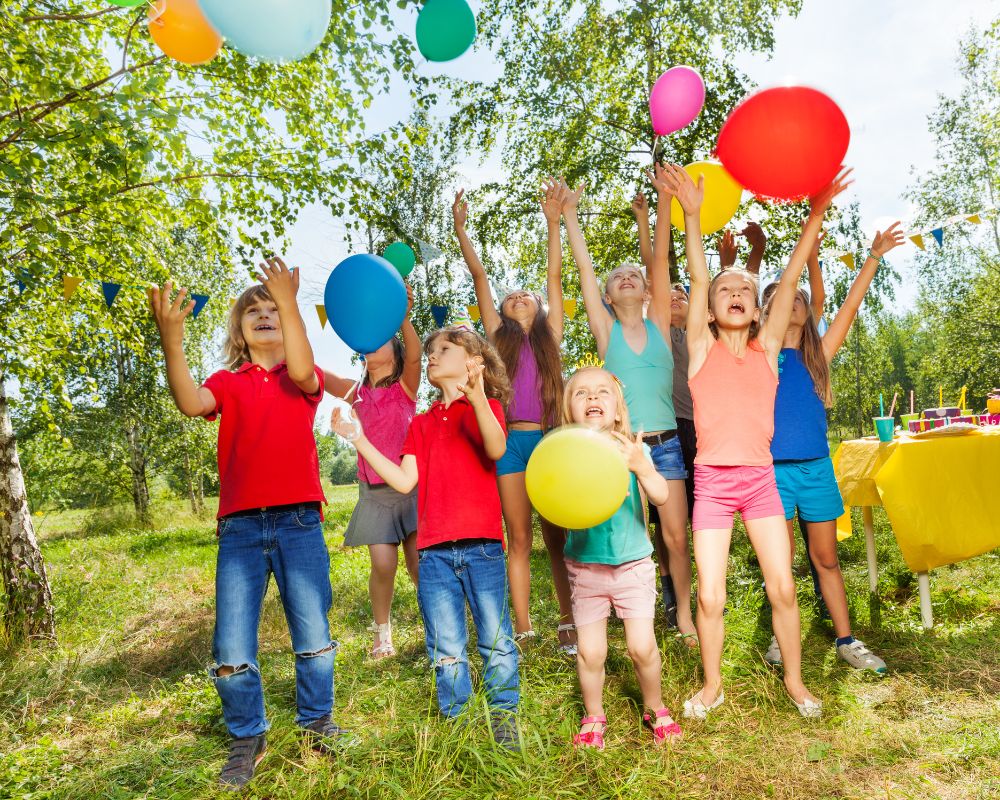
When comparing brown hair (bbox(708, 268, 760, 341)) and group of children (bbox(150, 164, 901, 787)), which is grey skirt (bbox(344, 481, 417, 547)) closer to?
group of children (bbox(150, 164, 901, 787))

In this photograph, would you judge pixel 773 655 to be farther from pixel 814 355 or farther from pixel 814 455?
pixel 814 355

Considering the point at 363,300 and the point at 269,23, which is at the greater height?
the point at 269,23

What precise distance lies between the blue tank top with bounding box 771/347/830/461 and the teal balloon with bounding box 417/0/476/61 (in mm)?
2207

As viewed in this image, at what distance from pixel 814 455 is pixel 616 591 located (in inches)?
50.3

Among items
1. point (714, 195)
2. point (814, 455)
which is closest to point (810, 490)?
point (814, 455)

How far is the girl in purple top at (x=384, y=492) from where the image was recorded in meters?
3.47

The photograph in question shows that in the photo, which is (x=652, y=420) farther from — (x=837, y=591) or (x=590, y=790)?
(x=590, y=790)

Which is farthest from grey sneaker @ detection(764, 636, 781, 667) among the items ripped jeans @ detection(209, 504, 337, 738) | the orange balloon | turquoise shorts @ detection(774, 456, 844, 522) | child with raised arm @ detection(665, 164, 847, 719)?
the orange balloon

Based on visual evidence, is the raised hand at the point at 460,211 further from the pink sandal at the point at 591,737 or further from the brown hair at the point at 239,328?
the pink sandal at the point at 591,737

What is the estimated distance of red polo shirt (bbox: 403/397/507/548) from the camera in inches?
90.7

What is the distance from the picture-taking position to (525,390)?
3215 mm

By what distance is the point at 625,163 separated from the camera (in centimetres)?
949

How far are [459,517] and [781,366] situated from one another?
1.79m

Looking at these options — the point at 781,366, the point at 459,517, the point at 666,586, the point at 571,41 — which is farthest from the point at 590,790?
the point at 571,41
